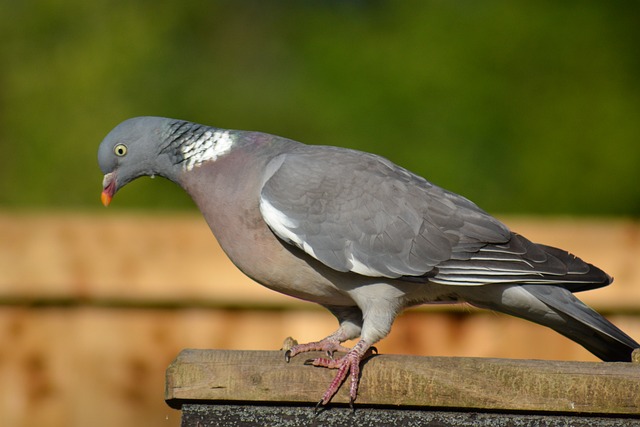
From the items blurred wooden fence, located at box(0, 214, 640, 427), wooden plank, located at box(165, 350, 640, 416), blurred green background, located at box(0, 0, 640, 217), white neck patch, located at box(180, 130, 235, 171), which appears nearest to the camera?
wooden plank, located at box(165, 350, 640, 416)

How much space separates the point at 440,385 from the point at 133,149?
4.30ft

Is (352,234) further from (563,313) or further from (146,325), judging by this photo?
(146,325)

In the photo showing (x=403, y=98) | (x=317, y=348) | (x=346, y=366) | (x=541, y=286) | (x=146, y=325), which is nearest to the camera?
(x=346, y=366)

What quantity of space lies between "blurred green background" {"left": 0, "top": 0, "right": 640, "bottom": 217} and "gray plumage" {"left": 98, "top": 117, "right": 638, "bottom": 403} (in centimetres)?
427

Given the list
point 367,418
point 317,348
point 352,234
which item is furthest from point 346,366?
point 352,234

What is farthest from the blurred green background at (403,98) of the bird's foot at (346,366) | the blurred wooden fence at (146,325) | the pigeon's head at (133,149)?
the bird's foot at (346,366)

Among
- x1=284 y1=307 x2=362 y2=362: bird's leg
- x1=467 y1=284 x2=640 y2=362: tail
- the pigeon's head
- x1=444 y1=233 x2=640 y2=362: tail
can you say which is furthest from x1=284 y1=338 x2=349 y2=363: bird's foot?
the pigeon's head

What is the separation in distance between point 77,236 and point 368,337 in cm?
217

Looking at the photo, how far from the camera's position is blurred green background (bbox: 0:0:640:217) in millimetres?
7508

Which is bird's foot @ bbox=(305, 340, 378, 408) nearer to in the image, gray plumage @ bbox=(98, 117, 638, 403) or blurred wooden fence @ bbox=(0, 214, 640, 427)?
gray plumage @ bbox=(98, 117, 638, 403)

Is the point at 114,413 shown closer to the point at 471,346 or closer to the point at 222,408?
the point at 471,346

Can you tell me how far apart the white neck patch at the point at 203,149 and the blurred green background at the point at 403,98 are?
4340mm

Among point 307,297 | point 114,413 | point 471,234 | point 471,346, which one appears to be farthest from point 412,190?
point 114,413

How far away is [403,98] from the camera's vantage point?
7699 mm
